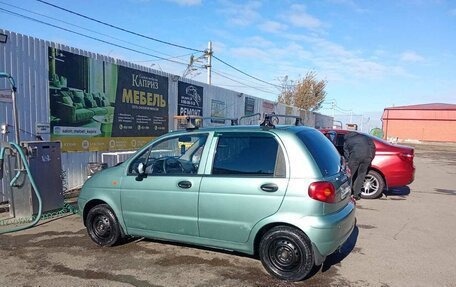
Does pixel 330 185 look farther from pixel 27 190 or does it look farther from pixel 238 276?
pixel 27 190

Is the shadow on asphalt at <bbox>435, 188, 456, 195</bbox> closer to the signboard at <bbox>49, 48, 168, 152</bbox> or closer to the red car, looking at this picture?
the red car

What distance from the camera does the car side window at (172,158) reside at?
487 cm

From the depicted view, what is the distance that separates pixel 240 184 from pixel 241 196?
0.14 metres

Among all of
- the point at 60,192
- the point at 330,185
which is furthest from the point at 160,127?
the point at 330,185

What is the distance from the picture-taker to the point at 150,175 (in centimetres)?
498

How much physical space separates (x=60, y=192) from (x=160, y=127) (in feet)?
18.5

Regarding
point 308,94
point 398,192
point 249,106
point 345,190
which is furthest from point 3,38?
point 308,94

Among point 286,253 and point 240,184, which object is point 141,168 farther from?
point 286,253

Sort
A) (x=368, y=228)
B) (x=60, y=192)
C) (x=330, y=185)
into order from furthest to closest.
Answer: (x=60, y=192) < (x=368, y=228) < (x=330, y=185)

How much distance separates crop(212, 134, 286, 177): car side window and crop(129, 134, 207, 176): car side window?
1.01 feet

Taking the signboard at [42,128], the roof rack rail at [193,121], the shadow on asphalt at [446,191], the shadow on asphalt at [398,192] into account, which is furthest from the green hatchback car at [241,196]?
the shadow on asphalt at [446,191]

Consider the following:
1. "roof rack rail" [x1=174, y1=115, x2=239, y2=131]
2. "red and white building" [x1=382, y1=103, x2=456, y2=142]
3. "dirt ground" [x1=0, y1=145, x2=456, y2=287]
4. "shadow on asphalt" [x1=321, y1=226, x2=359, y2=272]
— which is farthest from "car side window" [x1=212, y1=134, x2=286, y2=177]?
"red and white building" [x1=382, y1=103, x2=456, y2=142]

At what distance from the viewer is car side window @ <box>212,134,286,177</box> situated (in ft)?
14.0

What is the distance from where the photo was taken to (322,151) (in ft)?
14.7
